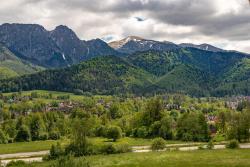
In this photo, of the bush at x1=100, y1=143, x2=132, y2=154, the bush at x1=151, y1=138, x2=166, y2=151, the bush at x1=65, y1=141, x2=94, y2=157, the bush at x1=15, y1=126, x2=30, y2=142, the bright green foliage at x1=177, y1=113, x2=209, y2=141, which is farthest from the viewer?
the bush at x1=15, y1=126, x2=30, y2=142

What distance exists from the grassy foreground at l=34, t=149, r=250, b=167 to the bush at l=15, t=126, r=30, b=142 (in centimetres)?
7756

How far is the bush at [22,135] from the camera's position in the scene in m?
157

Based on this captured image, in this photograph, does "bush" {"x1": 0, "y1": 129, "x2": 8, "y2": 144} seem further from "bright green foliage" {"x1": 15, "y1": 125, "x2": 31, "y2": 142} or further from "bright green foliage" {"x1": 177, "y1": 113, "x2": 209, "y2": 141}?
"bright green foliage" {"x1": 177, "y1": 113, "x2": 209, "y2": 141}

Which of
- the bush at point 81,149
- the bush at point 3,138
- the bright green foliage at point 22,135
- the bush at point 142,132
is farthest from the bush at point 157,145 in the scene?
the bright green foliage at point 22,135

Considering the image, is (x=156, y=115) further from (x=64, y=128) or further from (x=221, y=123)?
(x=64, y=128)

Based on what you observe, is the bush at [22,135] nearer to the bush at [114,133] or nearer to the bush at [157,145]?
the bush at [114,133]

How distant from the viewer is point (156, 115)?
534 ft

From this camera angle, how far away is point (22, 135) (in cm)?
15750

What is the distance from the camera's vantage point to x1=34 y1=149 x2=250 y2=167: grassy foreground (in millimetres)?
74312

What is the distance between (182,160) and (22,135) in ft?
303

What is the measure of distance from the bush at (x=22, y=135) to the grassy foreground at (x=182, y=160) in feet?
254

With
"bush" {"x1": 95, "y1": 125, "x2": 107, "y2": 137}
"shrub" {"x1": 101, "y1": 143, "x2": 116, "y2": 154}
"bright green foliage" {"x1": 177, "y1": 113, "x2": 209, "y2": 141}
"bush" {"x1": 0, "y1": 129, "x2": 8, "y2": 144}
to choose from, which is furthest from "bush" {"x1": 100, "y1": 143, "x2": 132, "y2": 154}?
"bush" {"x1": 0, "y1": 129, "x2": 8, "y2": 144}

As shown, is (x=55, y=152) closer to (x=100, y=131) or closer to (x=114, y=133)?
(x=114, y=133)

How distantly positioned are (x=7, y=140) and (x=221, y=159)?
96.0m
